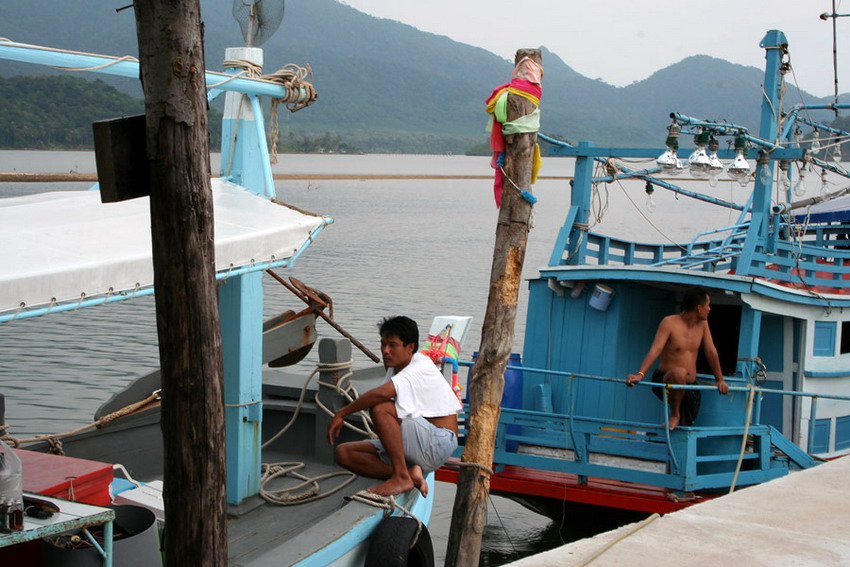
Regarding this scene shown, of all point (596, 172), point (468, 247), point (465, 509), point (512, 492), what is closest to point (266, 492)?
point (465, 509)

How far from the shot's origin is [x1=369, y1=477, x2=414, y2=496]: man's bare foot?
5738 millimetres

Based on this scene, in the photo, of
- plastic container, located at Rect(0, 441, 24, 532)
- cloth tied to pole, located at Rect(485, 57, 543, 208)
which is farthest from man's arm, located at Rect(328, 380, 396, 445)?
plastic container, located at Rect(0, 441, 24, 532)

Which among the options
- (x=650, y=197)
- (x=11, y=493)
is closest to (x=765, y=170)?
(x=650, y=197)

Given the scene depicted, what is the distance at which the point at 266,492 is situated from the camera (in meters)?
5.92

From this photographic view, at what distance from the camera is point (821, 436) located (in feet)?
33.5

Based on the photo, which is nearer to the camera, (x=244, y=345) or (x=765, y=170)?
(x=244, y=345)

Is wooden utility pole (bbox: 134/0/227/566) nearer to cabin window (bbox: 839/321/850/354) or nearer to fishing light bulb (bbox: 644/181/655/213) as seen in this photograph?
fishing light bulb (bbox: 644/181/655/213)

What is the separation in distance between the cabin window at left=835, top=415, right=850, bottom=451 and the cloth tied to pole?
20.8 feet

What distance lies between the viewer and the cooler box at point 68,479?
13.8 ft

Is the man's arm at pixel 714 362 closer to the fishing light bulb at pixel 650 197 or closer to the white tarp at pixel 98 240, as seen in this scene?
the fishing light bulb at pixel 650 197

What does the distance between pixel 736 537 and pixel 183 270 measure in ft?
9.89

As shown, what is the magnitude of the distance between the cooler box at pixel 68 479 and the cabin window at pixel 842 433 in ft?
28.3

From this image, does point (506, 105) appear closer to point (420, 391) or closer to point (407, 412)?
point (420, 391)

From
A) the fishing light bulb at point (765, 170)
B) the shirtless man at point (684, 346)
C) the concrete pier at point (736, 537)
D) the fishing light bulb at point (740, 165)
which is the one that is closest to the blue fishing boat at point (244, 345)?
the concrete pier at point (736, 537)
